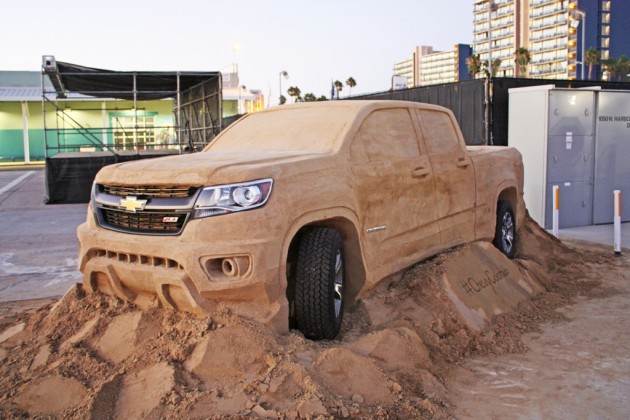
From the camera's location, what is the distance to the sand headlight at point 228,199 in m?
4.47

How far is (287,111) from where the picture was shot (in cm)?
648

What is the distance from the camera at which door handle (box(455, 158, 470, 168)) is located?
6.96 metres

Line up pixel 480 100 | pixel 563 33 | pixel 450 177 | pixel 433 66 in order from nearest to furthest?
pixel 450 177, pixel 480 100, pixel 563 33, pixel 433 66

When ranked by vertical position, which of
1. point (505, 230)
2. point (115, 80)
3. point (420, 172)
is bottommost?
point (505, 230)

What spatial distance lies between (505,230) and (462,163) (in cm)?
154

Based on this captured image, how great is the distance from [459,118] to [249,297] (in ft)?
37.4

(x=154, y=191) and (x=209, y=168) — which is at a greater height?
(x=209, y=168)

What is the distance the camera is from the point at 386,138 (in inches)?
235

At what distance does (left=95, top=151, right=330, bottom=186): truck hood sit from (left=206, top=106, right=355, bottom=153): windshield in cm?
33

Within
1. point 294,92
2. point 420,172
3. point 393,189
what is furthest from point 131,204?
point 294,92

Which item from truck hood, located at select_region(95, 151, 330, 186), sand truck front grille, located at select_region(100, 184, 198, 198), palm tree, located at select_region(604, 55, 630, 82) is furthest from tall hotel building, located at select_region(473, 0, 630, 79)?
sand truck front grille, located at select_region(100, 184, 198, 198)

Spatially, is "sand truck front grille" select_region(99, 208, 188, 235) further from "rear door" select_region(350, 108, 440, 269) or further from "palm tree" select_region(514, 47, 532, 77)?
"palm tree" select_region(514, 47, 532, 77)

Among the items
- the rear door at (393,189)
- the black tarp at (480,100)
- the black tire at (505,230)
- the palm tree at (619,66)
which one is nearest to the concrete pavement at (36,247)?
the rear door at (393,189)

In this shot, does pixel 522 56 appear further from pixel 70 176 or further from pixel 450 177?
pixel 450 177
